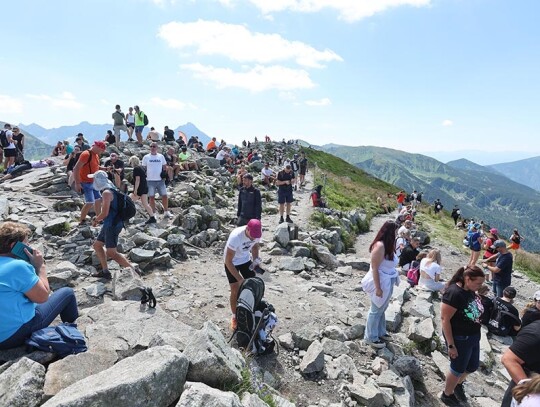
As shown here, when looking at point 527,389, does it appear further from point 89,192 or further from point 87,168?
point 89,192

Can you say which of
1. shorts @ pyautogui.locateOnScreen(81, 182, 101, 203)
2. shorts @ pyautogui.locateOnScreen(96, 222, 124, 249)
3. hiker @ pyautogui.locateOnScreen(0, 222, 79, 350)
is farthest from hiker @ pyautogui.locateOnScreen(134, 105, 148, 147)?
hiker @ pyautogui.locateOnScreen(0, 222, 79, 350)

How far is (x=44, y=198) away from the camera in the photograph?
41.5ft

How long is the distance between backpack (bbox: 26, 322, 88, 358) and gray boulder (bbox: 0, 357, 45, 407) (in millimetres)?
400

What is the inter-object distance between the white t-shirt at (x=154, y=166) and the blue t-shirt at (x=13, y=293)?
29.5ft

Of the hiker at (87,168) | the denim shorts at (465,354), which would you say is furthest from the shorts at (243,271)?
the hiker at (87,168)

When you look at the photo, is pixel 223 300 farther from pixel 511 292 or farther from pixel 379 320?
pixel 511 292

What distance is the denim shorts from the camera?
→ 17.4 ft

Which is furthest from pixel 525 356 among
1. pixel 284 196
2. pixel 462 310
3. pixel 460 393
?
pixel 284 196

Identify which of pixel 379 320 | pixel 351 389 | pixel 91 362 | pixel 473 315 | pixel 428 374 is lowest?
pixel 428 374

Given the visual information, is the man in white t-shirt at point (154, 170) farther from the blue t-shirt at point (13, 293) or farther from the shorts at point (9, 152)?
the blue t-shirt at point (13, 293)

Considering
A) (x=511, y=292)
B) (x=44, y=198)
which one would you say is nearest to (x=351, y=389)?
(x=511, y=292)

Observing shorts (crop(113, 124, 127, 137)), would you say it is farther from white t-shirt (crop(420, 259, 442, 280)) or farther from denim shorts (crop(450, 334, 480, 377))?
denim shorts (crop(450, 334, 480, 377))

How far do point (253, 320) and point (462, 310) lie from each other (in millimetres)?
3217

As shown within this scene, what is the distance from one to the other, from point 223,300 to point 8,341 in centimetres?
457
